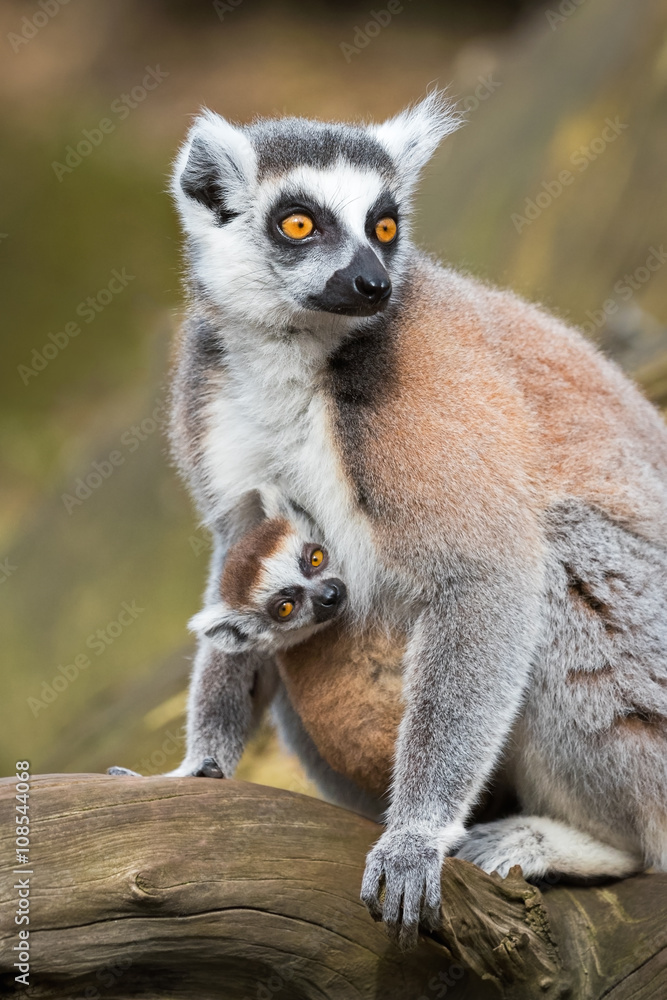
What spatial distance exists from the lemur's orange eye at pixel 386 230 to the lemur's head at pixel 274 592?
0.91 metres

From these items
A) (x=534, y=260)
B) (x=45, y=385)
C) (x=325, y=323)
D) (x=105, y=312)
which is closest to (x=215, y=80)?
(x=105, y=312)

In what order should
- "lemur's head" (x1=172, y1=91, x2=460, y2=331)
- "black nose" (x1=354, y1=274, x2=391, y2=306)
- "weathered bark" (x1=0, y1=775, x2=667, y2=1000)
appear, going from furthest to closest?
"lemur's head" (x1=172, y1=91, x2=460, y2=331)
"black nose" (x1=354, y1=274, x2=391, y2=306)
"weathered bark" (x1=0, y1=775, x2=667, y2=1000)

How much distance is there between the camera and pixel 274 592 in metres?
2.72

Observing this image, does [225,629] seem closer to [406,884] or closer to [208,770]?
[208,770]

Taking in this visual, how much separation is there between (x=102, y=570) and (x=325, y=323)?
4386mm

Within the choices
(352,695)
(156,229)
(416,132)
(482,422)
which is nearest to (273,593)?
(352,695)

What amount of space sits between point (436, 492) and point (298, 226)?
0.89 m

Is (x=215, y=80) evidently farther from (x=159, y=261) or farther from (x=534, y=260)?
(x=534, y=260)

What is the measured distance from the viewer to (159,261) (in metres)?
7.91

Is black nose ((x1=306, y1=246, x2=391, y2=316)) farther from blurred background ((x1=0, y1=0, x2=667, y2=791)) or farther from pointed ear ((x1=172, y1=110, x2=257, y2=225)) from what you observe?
blurred background ((x1=0, y1=0, x2=667, y2=791))

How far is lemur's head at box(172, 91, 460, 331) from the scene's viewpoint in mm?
2639

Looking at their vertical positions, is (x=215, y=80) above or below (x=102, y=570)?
above

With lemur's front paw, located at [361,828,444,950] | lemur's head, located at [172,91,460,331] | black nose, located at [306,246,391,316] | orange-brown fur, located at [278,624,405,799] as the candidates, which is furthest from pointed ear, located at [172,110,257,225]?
lemur's front paw, located at [361,828,444,950]

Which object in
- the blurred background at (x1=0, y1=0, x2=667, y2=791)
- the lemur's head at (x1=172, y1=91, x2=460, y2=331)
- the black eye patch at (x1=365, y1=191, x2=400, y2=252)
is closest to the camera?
the lemur's head at (x1=172, y1=91, x2=460, y2=331)
